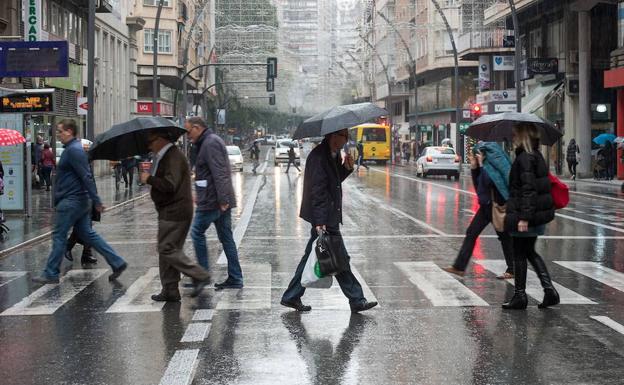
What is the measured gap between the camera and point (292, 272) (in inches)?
Result: 467

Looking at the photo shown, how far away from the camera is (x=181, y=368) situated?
6.75 meters

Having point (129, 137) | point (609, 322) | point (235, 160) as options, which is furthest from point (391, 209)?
point (235, 160)

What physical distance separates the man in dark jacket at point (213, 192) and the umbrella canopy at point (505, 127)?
3016 mm

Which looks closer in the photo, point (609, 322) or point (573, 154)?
point (609, 322)

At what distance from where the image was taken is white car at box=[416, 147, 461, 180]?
4238 centimetres

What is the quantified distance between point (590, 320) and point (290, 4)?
149523 mm

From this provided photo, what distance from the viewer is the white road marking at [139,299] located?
9.25m

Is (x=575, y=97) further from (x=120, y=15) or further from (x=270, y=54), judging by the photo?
(x=270, y=54)

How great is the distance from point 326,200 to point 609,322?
2.66 metres

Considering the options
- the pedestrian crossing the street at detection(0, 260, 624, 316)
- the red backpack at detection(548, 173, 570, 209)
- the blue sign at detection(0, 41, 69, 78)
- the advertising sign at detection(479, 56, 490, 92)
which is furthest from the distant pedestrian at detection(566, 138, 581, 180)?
the red backpack at detection(548, 173, 570, 209)

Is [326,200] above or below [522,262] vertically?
above

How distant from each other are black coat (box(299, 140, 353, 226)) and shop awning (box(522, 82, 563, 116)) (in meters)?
37.1

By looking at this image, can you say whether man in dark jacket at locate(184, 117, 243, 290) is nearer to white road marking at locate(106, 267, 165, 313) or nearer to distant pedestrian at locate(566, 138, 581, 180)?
white road marking at locate(106, 267, 165, 313)

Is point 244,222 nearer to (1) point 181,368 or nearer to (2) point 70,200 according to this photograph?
(2) point 70,200
